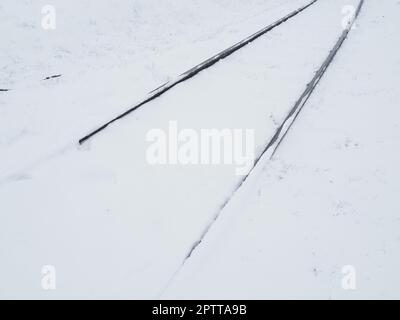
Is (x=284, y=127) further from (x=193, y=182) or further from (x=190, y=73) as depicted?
(x=190, y=73)

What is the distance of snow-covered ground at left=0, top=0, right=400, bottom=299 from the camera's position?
3.95 m

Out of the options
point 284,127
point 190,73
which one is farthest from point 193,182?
point 190,73

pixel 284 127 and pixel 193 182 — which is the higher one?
pixel 284 127

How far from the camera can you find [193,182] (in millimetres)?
5176

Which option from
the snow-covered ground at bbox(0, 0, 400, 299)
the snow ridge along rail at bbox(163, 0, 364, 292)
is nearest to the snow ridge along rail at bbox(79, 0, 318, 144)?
the snow-covered ground at bbox(0, 0, 400, 299)

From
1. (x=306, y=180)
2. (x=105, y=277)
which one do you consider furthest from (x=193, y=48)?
(x=105, y=277)

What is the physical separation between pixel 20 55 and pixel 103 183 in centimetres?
566

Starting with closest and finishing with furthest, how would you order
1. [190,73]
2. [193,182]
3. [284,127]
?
[193,182] → [284,127] → [190,73]

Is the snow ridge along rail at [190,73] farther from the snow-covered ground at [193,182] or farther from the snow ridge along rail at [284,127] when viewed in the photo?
the snow ridge along rail at [284,127]

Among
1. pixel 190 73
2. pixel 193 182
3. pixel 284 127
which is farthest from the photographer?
pixel 190 73

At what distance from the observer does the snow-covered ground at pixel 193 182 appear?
395 cm

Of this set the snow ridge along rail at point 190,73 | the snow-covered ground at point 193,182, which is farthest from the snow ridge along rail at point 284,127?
the snow ridge along rail at point 190,73

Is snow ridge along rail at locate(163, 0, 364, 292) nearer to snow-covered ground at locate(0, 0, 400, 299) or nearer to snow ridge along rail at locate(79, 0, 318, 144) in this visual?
snow-covered ground at locate(0, 0, 400, 299)

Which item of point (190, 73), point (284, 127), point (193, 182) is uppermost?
point (190, 73)
